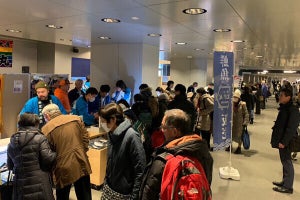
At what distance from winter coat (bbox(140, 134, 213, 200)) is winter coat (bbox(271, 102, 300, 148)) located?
265 cm

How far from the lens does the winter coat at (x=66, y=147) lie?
8.30 ft

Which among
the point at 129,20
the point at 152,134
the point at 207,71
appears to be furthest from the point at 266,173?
the point at 207,71

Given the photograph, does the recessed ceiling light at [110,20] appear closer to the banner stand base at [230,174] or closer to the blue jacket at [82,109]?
the blue jacket at [82,109]

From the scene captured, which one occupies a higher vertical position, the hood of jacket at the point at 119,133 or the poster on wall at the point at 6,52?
the poster on wall at the point at 6,52

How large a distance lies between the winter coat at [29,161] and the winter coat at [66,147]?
5.8 inches

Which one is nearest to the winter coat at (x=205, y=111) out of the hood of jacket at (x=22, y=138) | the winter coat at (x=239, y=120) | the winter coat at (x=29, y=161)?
the winter coat at (x=239, y=120)

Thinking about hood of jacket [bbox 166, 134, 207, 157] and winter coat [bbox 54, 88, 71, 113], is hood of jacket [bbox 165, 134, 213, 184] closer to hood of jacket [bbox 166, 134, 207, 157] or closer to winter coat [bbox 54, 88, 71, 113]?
hood of jacket [bbox 166, 134, 207, 157]

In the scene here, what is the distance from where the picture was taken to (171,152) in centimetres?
152

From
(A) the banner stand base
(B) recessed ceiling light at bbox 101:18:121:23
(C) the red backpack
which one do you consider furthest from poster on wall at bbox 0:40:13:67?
(C) the red backpack

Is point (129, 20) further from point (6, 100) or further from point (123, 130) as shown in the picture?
point (6, 100)

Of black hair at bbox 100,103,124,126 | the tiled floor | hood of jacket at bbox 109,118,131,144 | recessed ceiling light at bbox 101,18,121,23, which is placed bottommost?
the tiled floor

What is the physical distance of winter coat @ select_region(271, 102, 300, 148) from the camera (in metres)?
3.71

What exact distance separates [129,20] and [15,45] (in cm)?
766

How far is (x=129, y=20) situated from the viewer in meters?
3.97
